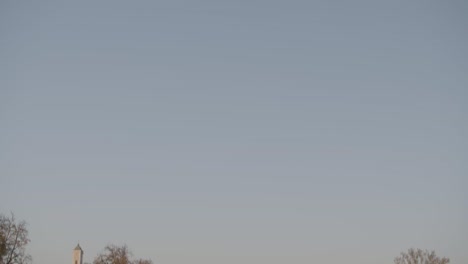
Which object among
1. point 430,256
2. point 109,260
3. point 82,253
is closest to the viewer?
point 109,260

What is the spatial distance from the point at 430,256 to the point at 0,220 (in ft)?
228

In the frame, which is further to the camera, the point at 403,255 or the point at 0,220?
the point at 403,255

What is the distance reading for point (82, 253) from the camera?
4424 inches

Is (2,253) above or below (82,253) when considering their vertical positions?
below

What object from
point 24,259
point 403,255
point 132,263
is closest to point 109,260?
point 132,263

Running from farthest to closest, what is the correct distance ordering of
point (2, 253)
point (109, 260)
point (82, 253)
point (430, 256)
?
Result: point (82, 253), point (430, 256), point (109, 260), point (2, 253)

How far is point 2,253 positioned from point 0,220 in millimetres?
4490

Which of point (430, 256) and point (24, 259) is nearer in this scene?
point (24, 259)

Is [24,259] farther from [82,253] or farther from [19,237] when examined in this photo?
[82,253]

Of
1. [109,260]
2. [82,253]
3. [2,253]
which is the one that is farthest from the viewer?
[82,253]

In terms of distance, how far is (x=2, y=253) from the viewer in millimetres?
65438

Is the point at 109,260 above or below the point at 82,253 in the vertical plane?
below

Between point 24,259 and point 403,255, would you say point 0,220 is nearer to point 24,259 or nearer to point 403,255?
point 24,259

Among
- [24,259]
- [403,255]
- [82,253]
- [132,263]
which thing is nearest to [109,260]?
[132,263]
